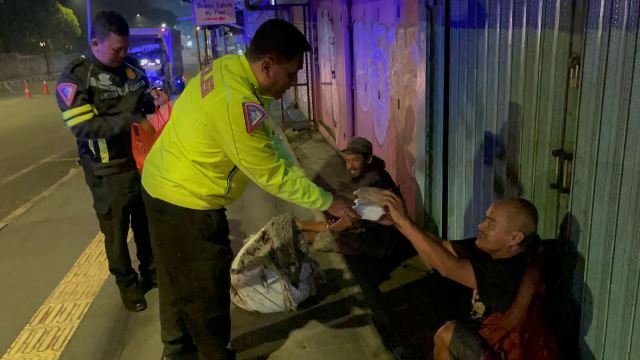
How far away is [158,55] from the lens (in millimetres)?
21391

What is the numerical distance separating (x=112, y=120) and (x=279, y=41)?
5.64 feet

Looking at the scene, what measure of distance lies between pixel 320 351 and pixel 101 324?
163cm

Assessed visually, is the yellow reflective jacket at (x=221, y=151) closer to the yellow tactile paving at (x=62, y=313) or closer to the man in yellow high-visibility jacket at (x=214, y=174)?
the man in yellow high-visibility jacket at (x=214, y=174)

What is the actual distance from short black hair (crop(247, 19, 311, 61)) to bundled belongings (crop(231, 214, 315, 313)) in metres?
1.73

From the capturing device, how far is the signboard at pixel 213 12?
14328 millimetres

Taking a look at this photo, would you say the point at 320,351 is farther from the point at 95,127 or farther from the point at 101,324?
the point at 95,127

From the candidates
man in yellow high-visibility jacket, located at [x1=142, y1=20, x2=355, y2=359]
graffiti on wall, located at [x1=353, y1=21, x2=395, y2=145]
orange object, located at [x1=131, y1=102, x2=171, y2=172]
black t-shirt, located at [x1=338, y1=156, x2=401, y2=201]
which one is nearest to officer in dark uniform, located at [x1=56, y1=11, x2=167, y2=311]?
orange object, located at [x1=131, y1=102, x2=171, y2=172]

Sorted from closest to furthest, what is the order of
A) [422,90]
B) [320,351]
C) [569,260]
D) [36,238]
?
[569,260]
[320,351]
[422,90]
[36,238]

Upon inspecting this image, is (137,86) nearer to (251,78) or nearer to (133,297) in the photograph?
(133,297)

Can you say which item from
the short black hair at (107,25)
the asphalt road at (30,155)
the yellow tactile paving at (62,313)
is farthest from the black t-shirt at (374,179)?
the asphalt road at (30,155)

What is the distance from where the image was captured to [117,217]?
3.82 m

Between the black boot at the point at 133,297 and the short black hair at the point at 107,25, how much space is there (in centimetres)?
178

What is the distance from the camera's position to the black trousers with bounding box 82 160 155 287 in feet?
12.4

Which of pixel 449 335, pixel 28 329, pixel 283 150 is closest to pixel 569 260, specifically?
pixel 449 335
